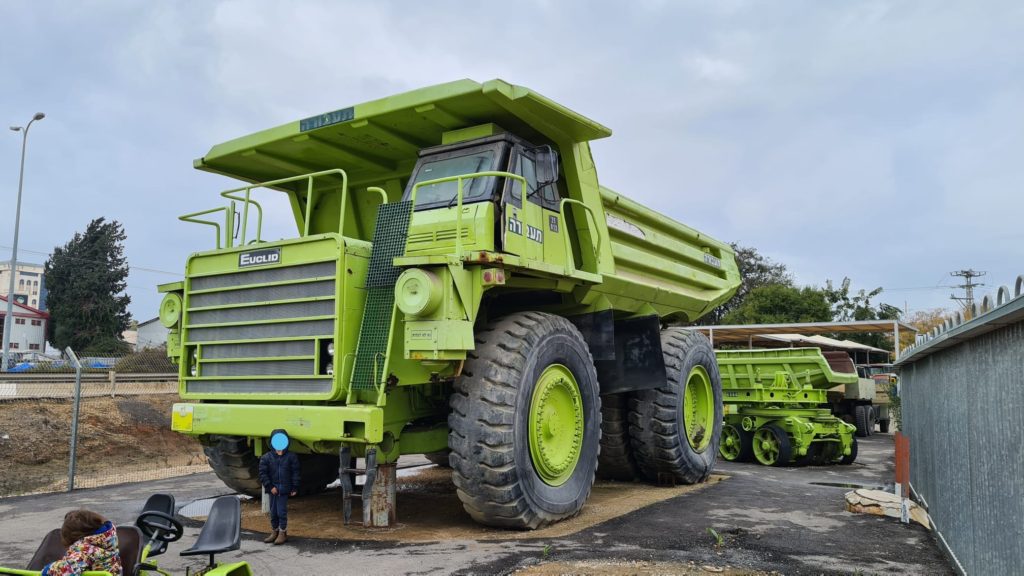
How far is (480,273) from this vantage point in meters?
6.65

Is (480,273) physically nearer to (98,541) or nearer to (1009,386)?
(98,541)

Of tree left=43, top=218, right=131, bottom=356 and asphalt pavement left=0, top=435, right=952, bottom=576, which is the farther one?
tree left=43, top=218, right=131, bottom=356

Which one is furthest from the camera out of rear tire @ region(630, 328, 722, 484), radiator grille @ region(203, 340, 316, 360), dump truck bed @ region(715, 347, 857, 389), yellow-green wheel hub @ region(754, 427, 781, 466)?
dump truck bed @ region(715, 347, 857, 389)

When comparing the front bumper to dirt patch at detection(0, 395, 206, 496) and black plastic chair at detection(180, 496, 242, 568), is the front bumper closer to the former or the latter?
black plastic chair at detection(180, 496, 242, 568)

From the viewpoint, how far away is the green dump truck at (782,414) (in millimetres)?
13805

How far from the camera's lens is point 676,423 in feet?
34.0

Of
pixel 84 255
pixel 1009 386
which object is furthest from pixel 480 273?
pixel 84 255

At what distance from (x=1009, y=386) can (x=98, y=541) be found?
16.5 feet

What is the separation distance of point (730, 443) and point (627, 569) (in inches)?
387

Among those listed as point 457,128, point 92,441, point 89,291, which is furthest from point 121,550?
point 89,291

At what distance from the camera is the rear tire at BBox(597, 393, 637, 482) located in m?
10.6

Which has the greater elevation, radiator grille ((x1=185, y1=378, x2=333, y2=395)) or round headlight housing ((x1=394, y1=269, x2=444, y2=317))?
round headlight housing ((x1=394, y1=269, x2=444, y2=317))

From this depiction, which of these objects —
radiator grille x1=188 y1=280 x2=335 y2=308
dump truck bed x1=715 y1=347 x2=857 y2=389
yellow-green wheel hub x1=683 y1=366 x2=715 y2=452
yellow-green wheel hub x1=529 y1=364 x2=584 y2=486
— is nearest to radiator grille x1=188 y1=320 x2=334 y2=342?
radiator grille x1=188 y1=280 x2=335 y2=308

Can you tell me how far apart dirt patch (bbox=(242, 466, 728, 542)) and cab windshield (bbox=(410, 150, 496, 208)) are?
3.06m
